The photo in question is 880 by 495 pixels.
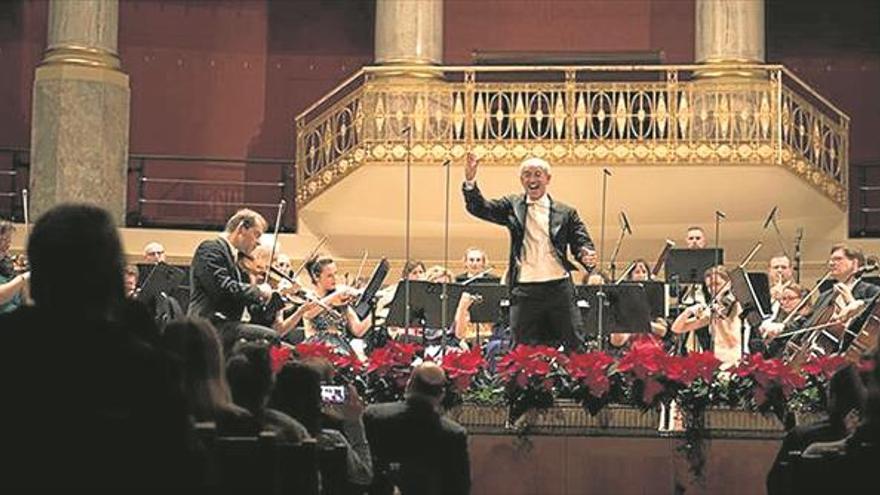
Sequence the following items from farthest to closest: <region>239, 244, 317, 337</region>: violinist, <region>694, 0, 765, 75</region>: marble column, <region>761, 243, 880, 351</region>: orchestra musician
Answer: <region>694, 0, 765, 75</region>: marble column < <region>761, 243, 880, 351</region>: orchestra musician < <region>239, 244, 317, 337</region>: violinist

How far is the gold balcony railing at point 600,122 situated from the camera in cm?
1689

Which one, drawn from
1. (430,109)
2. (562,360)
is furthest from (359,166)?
(562,360)

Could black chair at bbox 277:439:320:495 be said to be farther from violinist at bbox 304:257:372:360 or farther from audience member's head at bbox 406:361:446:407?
violinist at bbox 304:257:372:360

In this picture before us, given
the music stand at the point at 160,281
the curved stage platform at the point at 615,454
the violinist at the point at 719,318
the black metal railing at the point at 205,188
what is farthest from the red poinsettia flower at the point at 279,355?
the black metal railing at the point at 205,188

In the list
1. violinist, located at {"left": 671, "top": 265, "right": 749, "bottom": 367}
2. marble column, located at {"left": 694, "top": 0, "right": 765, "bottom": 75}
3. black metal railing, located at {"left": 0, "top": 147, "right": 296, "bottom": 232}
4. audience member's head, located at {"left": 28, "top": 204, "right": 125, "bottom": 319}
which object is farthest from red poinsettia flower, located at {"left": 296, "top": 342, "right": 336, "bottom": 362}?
black metal railing, located at {"left": 0, "top": 147, "right": 296, "bottom": 232}

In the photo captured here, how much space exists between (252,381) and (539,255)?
201 inches

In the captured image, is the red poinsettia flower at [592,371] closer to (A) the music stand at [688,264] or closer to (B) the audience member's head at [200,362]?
(A) the music stand at [688,264]

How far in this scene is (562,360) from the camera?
875 centimetres

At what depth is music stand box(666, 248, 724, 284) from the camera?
12.3 metres

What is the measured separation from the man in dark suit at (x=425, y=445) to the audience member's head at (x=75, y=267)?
331 centimetres

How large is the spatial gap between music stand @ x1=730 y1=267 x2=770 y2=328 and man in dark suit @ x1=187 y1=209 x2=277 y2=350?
3.56m

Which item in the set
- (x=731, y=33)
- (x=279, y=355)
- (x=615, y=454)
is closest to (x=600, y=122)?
(x=731, y=33)

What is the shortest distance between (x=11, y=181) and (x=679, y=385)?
12.3 metres

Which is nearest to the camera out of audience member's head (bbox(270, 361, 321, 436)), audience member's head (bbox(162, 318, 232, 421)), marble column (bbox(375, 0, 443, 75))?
audience member's head (bbox(162, 318, 232, 421))
